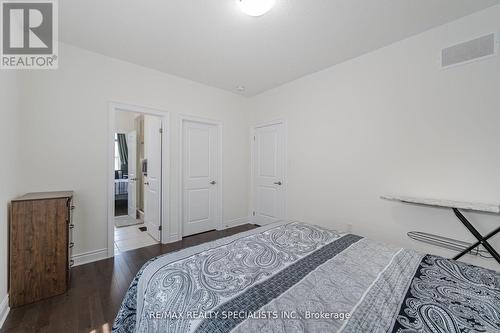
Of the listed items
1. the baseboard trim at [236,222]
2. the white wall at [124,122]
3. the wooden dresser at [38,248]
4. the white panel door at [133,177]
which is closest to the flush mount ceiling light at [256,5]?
the wooden dresser at [38,248]

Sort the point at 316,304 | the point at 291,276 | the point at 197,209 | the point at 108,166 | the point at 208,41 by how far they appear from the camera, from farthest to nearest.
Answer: the point at 197,209, the point at 108,166, the point at 208,41, the point at 291,276, the point at 316,304

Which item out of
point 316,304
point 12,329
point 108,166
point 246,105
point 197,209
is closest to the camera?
point 316,304

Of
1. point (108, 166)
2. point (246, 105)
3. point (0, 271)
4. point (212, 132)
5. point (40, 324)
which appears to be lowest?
point (40, 324)

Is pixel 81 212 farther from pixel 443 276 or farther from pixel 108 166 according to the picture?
pixel 443 276

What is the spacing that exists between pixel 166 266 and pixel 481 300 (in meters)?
1.62

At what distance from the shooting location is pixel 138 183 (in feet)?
15.4

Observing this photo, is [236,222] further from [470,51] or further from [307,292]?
[470,51]

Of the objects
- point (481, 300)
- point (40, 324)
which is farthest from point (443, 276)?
point (40, 324)

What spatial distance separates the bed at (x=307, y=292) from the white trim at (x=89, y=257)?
1781 millimetres

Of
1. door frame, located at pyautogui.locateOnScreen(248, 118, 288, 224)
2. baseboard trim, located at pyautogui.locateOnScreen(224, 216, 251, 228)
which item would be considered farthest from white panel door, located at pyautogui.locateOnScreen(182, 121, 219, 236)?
door frame, located at pyautogui.locateOnScreen(248, 118, 288, 224)

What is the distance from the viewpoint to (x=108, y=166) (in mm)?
2691

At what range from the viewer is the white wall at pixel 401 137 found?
6.18ft

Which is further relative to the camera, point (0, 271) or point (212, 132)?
point (212, 132)

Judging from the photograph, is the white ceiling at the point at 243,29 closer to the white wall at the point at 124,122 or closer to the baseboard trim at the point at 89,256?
the baseboard trim at the point at 89,256
